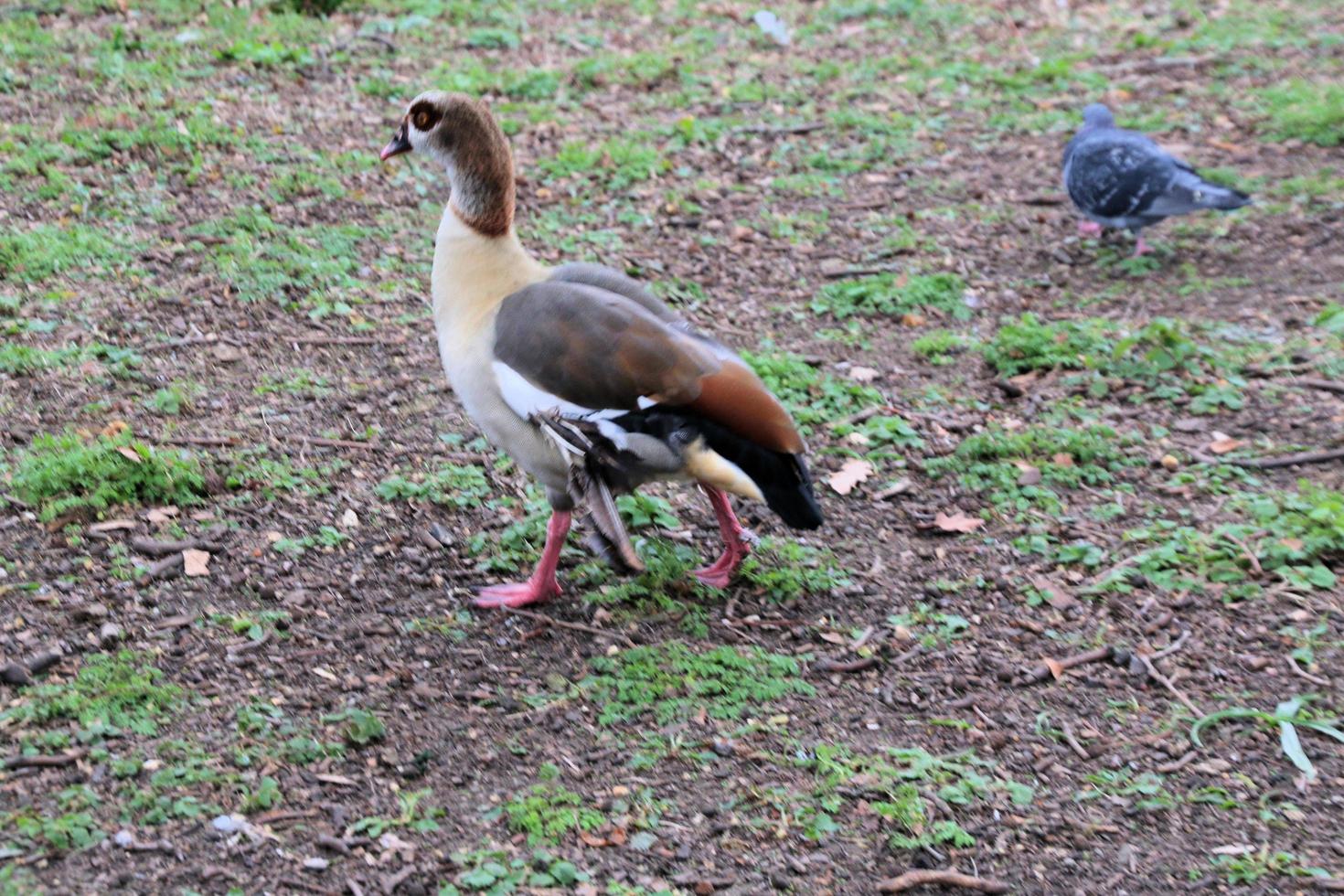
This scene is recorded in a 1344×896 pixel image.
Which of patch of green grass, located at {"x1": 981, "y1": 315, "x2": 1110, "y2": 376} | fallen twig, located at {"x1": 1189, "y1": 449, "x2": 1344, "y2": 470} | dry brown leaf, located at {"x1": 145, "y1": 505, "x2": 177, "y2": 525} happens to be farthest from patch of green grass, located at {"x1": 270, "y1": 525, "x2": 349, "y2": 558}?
fallen twig, located at {"x1": 1189, "y1": 449, "x2": 1344, "y2": 470}

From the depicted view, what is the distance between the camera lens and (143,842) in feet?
10.8

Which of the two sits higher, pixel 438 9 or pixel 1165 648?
pixel 438 9

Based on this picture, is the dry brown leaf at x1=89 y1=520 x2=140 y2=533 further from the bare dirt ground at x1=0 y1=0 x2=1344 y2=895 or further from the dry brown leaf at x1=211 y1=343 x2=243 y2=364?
the dry brown leaf at x1=211 y1=343 x2=243 y2=364

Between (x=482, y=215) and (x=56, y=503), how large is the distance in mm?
1797

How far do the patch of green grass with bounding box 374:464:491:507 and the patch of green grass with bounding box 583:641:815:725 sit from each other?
109 centimetres

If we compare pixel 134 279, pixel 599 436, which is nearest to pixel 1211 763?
pixel 599 436

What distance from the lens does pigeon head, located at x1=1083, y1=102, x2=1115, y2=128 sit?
7566 millimetres

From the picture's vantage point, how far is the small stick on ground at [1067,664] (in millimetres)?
4215

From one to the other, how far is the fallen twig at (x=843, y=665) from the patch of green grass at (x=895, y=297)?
8.86 feet

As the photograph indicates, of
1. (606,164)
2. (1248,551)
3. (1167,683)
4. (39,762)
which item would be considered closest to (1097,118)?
(606,164)

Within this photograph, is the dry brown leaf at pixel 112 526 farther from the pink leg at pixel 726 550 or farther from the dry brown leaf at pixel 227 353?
the pink leg at pixel 726 550

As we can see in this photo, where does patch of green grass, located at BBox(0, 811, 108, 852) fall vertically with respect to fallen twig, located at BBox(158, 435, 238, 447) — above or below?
below

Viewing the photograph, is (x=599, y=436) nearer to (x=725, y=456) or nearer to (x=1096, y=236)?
(x=725, y=456)

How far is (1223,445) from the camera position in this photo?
17.8ft
